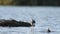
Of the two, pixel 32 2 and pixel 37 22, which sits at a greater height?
pixel 37 22

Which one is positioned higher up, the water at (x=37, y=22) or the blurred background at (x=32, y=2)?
the water at (x=37, y=22)

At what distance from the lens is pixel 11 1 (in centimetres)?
1566

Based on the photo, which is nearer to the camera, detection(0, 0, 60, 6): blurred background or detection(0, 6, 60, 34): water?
detection(0, 6, 60, 34): water

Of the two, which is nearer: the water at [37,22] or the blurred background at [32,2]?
the water at [37,22]

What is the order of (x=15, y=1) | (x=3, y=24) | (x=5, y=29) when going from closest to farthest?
(x=5, y=29) → (x=3, y=24) → (x=15, y=1)

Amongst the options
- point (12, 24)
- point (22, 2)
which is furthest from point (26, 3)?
point (12, 24)

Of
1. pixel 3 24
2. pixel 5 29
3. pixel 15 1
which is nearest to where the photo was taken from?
pixel 5 29

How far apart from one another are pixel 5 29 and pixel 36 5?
11106mm

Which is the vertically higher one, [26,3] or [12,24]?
[12,24]

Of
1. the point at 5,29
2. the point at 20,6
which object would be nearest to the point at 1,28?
the point at 5,29

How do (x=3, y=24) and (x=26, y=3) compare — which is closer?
(x=3, y=24)

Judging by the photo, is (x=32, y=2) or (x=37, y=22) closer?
(x=37, y=22)

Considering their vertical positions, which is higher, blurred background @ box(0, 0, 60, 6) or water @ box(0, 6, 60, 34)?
water @ box(0, 6, 60, 34)

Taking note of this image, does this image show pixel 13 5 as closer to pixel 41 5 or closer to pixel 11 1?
pixel 11 1
